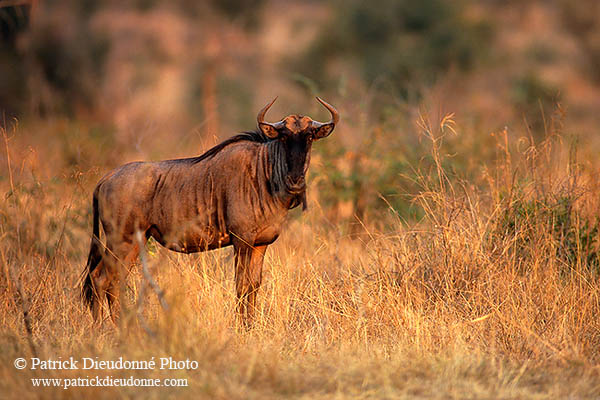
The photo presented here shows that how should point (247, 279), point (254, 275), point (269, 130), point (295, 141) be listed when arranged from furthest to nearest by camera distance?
1. point (254, 275)
2. point (247, 279)
3. point (269, 130)
4. point (295, 141)

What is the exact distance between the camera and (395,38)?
22.9 m

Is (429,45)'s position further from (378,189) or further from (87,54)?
(378,189)

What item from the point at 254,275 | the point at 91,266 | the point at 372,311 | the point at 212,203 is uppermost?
the point at 212,203

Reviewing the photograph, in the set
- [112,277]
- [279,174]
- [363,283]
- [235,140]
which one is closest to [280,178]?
[279,174]

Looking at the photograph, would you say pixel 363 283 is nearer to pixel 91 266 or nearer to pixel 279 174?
pixel 279 174

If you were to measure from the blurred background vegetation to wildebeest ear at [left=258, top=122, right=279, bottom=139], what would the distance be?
304 centimetres

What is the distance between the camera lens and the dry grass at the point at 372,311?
4035 millimetres

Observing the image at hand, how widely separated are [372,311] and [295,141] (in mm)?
1393

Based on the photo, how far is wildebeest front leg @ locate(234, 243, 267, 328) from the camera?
5.32 m

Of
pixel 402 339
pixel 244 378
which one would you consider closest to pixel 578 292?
pixel 402 339

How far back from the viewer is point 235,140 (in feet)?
18.6

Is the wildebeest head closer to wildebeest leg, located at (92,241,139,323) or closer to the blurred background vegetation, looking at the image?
wildebeest leg, located at (92,241,139,323)

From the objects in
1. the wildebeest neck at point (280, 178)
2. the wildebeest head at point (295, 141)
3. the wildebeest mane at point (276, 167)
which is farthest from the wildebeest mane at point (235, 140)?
the wildebeest head at point (295, 141)

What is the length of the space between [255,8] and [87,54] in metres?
6.55
